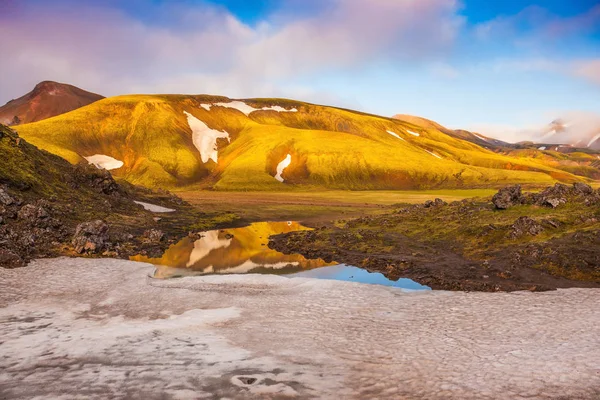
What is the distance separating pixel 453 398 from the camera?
14.8 m

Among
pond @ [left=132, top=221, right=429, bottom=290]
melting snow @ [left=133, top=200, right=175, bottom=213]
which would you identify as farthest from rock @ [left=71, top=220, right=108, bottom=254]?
melting snow @ [left=133, top=200, right=175, bottom=213]

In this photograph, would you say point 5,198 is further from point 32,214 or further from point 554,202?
point 554,202

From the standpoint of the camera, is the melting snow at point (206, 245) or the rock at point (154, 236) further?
the rock at point (154, 236)

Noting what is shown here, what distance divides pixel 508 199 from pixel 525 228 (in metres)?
13.0

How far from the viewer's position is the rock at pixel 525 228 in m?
41.4

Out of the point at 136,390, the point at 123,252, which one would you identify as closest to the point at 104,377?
the point at 136,390

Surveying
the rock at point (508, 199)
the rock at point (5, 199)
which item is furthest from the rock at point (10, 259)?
the rock at point (508, 199)

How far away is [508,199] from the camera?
177ft

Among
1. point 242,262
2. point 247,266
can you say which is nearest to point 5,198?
point 242,262

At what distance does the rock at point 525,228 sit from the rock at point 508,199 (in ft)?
34.9

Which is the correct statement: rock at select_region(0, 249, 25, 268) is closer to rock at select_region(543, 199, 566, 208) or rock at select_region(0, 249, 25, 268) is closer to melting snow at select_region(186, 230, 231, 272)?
melting snow at select_region(186, 230, 231, 272)

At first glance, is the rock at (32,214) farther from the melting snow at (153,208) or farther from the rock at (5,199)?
the melting snow at (153,208)

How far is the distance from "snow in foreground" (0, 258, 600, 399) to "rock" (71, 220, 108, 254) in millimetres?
9657

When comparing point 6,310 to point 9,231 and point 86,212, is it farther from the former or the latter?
point 86,212
